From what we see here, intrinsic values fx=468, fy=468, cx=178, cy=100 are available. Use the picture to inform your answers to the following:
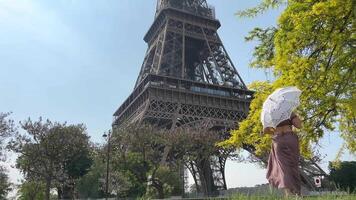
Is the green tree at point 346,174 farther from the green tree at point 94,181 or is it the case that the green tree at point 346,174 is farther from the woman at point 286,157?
the woman at point 286,157

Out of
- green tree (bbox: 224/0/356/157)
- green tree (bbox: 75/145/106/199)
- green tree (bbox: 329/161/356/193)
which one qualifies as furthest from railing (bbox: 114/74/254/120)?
green tree (bbox: 224/0/356/157)

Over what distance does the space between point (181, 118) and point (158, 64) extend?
992 centimetres

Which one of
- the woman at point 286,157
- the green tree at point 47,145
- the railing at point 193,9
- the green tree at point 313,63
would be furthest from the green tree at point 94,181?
the woman at point 286,157

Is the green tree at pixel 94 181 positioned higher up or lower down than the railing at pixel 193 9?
lower down

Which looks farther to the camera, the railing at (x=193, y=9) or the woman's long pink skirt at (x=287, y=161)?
the railing at (x=193, y=9)

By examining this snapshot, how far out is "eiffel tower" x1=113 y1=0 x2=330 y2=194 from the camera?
178 feet

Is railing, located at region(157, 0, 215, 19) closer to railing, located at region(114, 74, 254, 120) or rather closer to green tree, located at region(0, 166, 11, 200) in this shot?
railing, located at region(114, 74, 254, 120)

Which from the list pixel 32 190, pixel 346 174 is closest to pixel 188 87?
pixel 32 190

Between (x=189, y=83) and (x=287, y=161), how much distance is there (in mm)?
50794

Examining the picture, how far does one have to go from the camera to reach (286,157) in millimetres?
8688

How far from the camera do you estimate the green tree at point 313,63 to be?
11820mm

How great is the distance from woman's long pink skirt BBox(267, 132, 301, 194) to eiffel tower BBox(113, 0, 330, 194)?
1592 inches

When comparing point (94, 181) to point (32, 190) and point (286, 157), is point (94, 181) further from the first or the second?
point (286, 157)

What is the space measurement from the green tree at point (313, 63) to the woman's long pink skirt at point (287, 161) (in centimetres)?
Answer: 392
